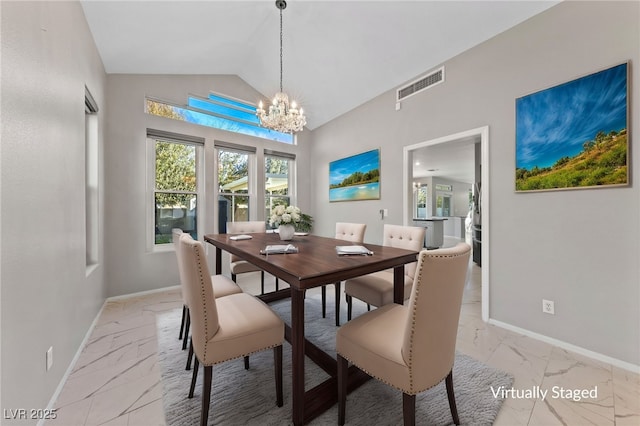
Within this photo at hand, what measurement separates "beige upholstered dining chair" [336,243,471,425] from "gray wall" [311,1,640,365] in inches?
67.9

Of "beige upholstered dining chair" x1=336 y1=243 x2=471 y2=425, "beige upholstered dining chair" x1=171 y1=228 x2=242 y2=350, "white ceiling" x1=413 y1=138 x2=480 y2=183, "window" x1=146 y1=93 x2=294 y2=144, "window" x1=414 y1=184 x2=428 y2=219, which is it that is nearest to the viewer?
"beige upholstered dining chair" x1=336 y1=243 x2=471 y2=425

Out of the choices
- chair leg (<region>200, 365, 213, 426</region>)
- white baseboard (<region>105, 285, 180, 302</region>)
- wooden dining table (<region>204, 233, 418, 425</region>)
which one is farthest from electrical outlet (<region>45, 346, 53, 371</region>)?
white baseboard (<region>105, 285, 180, 302</region>)

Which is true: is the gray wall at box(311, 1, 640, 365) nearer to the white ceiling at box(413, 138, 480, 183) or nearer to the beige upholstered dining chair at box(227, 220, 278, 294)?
the white ceiling at box(413, 138, 480, 183)

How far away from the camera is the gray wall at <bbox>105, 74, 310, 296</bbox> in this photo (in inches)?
125

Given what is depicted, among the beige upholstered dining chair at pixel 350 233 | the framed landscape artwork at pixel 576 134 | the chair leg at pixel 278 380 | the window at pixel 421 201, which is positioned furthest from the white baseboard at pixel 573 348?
the window at pixel 421 201

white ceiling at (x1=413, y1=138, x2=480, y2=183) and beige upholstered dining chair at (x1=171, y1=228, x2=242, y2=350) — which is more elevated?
white ceiling at (x1=413, y1=138, x2=480, y2=183)

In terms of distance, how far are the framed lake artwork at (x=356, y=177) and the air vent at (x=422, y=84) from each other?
88cm

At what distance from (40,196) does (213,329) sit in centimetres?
128

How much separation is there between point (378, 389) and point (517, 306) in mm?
1788

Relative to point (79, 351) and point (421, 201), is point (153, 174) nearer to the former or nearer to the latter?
point (79, 351)

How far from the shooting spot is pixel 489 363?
6.20 ft

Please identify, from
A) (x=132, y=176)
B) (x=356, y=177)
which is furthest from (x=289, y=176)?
(x=132, y=176)

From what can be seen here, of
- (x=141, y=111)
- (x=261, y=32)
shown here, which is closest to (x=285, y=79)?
(x=261, y=32)

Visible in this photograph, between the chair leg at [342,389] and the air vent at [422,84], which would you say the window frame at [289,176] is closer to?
the air vent at [422,84]
